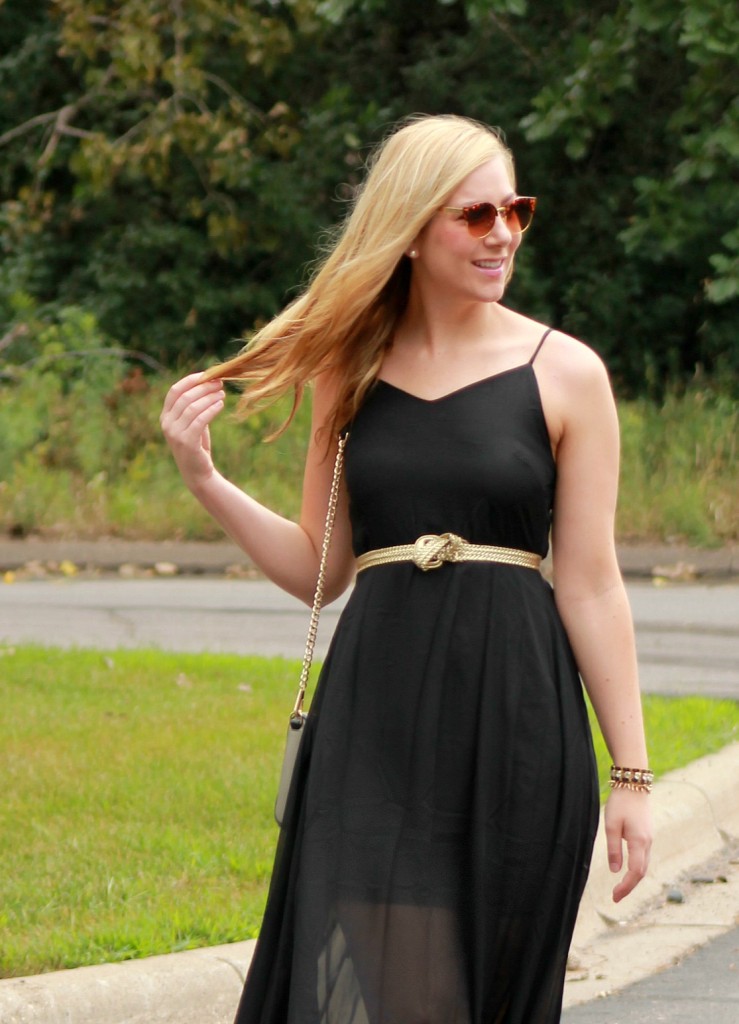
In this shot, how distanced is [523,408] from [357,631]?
437 mm

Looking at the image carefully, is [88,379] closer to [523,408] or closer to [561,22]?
[561,22]

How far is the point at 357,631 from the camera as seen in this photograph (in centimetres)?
285

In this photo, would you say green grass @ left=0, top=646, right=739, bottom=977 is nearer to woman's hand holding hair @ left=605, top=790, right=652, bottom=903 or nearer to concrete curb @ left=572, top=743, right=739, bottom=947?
concrete curb @ left=572, top=743, right=739, bottom=947

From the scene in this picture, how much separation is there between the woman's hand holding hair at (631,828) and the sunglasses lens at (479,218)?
920mm

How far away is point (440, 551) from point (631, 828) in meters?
0.55

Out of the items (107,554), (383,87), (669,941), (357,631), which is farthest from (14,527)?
(357,631)

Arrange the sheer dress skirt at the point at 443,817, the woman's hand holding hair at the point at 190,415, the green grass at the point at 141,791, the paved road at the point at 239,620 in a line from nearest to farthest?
the sheer dress skirt at the point at 443,817 < the woman's hand holding hair at the point at 190,415 < the green grass at the point at 141,791 < the paved road at the point at 239,620

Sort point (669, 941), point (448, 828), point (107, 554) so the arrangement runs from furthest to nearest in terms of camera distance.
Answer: point (107, 554)
point (669, 941)
point (448, 828)

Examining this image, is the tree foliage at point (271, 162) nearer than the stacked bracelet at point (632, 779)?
No

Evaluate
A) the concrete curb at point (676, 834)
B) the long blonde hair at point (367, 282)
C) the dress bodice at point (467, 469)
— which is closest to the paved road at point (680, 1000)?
the concrete curb at point (676, 834)

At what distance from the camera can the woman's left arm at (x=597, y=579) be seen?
2850 mm

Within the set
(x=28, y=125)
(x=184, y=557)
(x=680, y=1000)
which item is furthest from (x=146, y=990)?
(x=28, y=125)

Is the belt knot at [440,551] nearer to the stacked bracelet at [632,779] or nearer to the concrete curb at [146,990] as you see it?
the stacked bracelet at [632,779]

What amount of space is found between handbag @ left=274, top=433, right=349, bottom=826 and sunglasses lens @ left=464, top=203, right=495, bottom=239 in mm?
402
